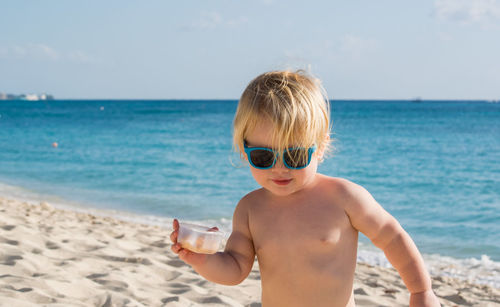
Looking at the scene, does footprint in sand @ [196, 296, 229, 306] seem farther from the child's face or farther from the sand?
the child's face

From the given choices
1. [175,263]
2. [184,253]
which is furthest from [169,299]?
[184,253]

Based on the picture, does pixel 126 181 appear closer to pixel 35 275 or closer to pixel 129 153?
pixel 129 153

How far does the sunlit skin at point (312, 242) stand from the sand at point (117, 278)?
1378 millimetres

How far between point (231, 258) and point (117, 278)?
1876 mm

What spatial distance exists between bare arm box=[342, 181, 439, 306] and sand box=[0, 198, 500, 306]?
65.3 inches

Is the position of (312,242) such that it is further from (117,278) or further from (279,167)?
(117,278)

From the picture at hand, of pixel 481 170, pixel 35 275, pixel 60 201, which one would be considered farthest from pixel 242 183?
pixel 35 275

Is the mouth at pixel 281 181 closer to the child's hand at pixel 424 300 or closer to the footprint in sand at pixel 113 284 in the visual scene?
the child's hand at pixel 424 300

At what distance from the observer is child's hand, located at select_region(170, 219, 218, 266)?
1812 millimetres

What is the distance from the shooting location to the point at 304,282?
6.32ft

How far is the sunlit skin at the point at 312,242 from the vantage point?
1.87 m

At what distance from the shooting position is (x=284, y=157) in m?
1.79

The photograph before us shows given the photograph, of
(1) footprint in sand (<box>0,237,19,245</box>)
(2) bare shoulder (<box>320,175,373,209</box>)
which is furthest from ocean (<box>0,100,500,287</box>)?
(1) footprint in sand (<box>0,237,19,245</box>)

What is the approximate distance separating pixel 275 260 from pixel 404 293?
104 inches
